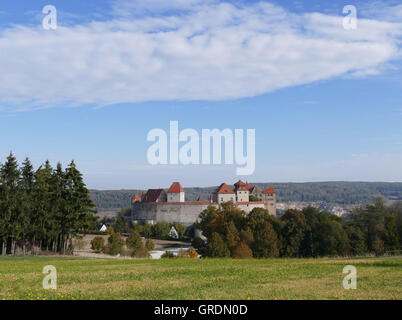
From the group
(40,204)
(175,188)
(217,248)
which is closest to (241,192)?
(175,188)

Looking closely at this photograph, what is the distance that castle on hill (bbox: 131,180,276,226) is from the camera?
111 metres

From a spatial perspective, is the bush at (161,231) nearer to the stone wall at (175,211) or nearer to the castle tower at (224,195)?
the stone wall at (175,211)

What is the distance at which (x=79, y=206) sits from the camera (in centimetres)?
4475

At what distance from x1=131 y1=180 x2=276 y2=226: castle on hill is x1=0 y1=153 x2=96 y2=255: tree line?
213ft

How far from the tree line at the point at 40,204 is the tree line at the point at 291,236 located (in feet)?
62.1

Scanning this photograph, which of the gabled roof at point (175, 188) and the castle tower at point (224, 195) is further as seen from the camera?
the castle tower at point (224, 195)

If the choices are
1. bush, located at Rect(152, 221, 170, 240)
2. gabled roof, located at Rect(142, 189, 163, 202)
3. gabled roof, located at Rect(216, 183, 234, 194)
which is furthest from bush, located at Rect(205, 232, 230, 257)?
gabled roof, located at Rect(216, 183, 234, 194)

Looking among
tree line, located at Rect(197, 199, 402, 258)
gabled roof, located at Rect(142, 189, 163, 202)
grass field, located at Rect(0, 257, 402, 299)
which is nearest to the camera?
grass field, located at Rect(0, 257, 402, 299)

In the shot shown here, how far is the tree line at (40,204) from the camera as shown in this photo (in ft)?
141

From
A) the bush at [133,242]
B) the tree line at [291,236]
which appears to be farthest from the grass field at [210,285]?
the bush at [133,242]

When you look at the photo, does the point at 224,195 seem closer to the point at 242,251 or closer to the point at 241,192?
the point at 241,192

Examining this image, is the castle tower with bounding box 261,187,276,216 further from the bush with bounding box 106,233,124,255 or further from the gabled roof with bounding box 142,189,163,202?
the bush with bounding box 106,233,124,255
